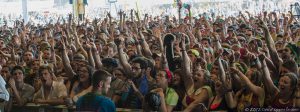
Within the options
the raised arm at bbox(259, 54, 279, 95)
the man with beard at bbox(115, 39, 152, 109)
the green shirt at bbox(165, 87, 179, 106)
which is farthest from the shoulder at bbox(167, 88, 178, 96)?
the raised arm at bbox(259, 54, 279, 95)

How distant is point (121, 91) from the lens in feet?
24.5

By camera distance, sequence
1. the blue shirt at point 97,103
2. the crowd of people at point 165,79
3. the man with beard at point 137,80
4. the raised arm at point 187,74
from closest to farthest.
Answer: the blue shirt at point 97,103, the crowd of people at point 165,79, the raised arm at point 187,74, the man with beard at point 137,80

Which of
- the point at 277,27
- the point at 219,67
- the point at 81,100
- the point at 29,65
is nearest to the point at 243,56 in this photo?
the point at 219,67

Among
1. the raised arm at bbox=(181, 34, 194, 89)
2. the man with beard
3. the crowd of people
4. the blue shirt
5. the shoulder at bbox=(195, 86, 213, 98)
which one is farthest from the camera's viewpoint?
the man with beard

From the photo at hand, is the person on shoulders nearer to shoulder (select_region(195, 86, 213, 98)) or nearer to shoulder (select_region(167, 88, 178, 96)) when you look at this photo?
shoulder (select_region(167, 88, 178, 96))

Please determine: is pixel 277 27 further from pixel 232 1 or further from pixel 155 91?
pixel 232 1

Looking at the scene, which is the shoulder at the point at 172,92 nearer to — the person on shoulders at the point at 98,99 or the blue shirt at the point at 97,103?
the person on shoulders at the point at 98,99

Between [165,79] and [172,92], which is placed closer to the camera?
[172,92]

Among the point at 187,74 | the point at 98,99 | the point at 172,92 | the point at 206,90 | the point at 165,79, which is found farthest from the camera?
the point at 187,74

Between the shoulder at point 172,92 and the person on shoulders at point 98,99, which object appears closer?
the person on shoulders at point 98,99

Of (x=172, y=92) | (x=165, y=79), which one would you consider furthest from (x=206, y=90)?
(x=165, y=79)

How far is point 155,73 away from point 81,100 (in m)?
1.95

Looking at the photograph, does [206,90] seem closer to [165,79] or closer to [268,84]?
[165,79]

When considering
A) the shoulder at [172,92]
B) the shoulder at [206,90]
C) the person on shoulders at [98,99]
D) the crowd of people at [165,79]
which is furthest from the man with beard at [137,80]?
the person on shoulders at [98,99]
